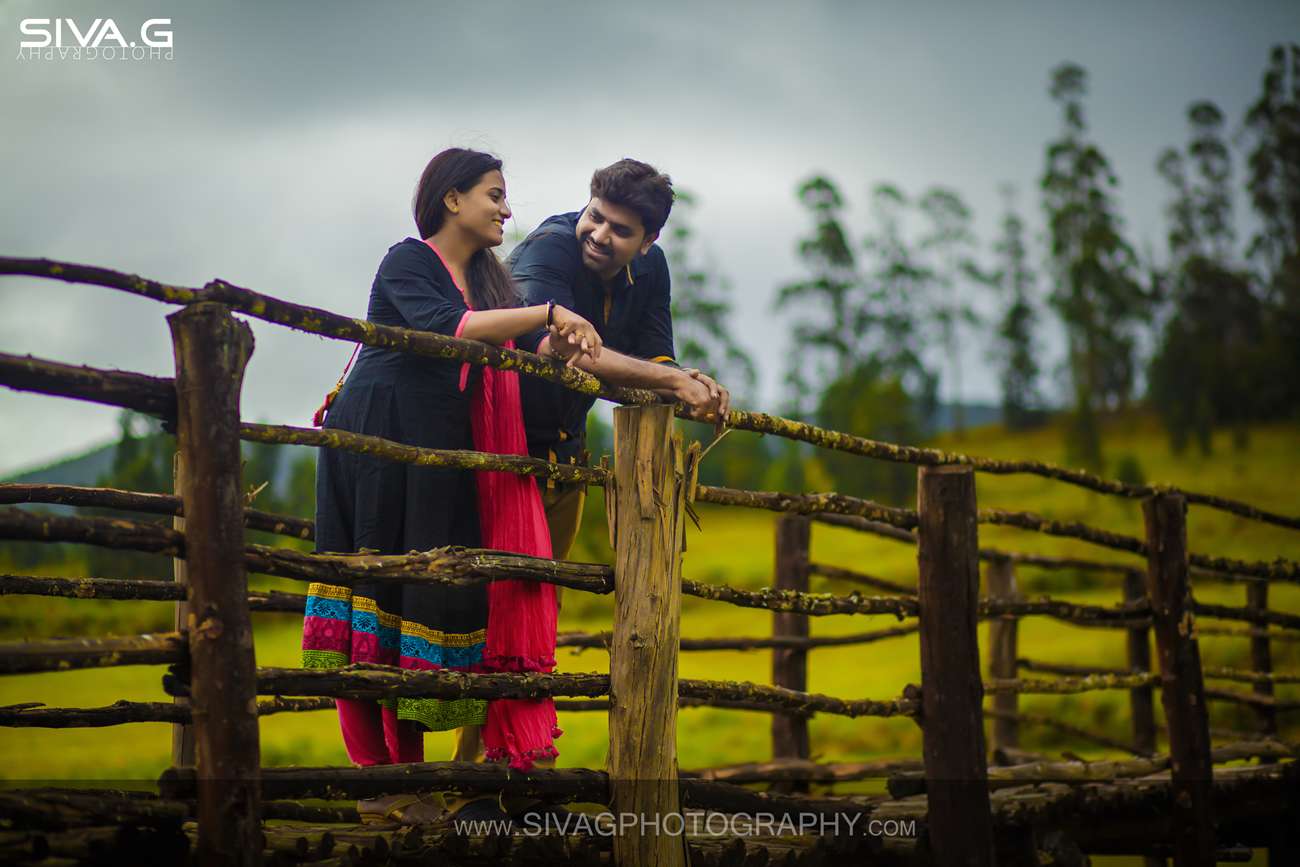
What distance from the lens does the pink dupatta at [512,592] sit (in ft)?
8.45

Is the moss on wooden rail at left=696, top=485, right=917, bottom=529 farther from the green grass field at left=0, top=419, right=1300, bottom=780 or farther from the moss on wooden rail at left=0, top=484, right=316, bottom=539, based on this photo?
the green grass field at left=0, top=419, right=1300, bottom=780

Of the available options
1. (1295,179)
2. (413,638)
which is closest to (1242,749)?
(413,638)

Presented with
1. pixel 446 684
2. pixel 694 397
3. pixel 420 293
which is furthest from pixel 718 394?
pixel 446 684

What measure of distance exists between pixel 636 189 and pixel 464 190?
0.50m

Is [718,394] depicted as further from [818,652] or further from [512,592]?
[818,652]

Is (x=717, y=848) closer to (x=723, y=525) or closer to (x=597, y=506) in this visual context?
(x=597, y=506)

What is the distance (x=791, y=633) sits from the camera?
521 cm

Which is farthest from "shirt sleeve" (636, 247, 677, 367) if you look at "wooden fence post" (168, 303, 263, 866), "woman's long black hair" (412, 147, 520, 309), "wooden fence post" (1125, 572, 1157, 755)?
A: "wooden fence post" (1125, 572, 1157, 755)

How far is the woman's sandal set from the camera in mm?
2594

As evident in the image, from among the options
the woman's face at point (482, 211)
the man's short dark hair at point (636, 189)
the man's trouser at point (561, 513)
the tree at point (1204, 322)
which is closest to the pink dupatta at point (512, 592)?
the woman's face at point (482, 211)

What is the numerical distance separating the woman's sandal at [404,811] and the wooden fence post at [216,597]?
630 mm

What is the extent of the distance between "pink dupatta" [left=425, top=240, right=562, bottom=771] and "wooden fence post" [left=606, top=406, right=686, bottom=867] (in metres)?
0.17

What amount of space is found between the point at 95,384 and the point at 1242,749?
5307 millimetres

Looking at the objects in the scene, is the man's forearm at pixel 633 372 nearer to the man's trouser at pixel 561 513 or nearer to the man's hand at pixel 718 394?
the man's hand at pixel 718 394
